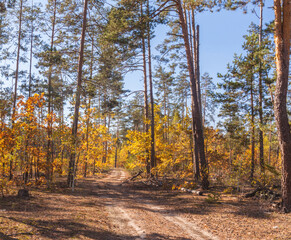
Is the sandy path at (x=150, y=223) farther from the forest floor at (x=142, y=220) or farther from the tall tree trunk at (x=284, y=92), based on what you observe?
the tall tree trunk at (x=284, y=92)

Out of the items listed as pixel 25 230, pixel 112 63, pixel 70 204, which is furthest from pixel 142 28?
pixel 25 230

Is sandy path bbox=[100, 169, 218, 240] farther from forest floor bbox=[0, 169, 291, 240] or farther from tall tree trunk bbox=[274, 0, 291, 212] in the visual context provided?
tall tree trunk bbox=[274, 0, 291, 212]

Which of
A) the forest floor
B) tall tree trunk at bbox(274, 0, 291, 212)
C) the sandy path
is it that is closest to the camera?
the forest floor

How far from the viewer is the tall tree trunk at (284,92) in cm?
809

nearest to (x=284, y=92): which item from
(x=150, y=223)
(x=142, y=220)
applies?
(x=150, y=223)

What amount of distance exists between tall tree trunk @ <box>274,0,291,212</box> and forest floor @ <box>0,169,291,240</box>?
3.88ft

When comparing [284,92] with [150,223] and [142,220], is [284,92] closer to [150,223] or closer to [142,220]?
[150,223]

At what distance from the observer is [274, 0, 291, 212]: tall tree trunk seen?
26.5 ft

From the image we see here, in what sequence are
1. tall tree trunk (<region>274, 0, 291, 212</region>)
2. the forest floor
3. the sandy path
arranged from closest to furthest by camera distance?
the forest floor → the sandy path → tall tree trunk (<region>274, 0, 291, 212</region>)

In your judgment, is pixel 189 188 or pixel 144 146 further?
pixel 144 146

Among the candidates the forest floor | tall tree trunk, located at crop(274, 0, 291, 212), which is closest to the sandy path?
the forest floor

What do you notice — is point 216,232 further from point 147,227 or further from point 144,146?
point 144,146

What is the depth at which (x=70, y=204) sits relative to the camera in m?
10.0

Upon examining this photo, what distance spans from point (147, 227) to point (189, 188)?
7502mm
